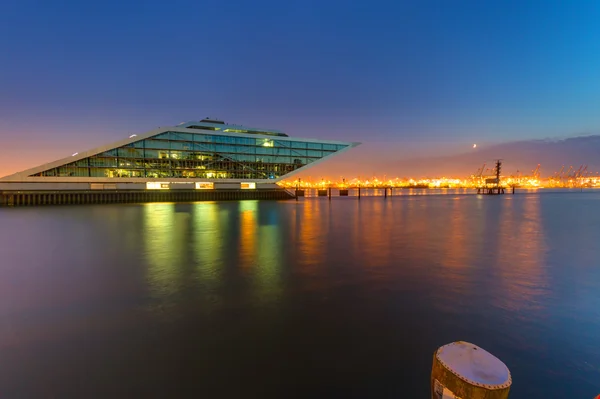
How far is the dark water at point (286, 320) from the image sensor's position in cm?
474

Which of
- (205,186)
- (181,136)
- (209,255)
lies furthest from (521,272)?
(181,136)

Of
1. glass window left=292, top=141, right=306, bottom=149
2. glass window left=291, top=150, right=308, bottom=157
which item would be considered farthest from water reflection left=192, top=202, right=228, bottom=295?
glass window left=292, top=141, right=306, bottom=149

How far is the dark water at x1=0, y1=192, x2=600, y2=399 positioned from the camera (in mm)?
4742

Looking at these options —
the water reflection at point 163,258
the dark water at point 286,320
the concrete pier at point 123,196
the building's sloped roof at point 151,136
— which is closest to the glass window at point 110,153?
the building's sloped roof at point 151,136

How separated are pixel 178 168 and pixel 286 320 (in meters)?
74.5

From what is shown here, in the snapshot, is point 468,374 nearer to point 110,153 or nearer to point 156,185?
point 156,185

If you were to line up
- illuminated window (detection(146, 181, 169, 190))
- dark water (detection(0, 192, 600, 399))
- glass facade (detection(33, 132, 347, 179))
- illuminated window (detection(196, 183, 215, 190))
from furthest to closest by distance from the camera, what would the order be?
illuminated window (detection(196, 183, 215, 190)) → illuminated window (detection(146, 181, 169, 190)) → glass facade (detection(33, 132, 347, 179)) → dark water (detection(0, 192, 600, 399))

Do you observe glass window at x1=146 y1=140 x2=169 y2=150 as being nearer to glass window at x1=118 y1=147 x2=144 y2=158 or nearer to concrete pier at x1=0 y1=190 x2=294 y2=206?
glass window at x1=118 y1=147 x2=144 y2=158

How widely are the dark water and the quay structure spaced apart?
171ft

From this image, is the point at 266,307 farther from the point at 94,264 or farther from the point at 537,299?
the point at 94,264

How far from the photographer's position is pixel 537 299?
26.4 ft

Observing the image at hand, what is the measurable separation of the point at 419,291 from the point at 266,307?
4.28 m

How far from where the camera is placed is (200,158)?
250 ft

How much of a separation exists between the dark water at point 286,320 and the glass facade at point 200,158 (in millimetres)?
62155
